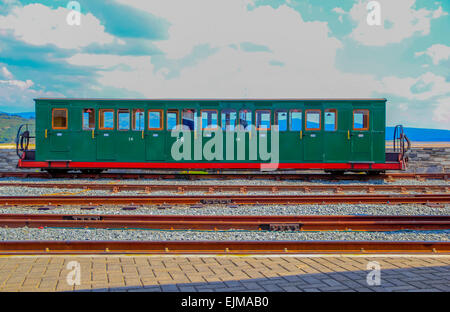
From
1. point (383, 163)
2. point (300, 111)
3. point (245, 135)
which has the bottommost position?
point (383, 163)

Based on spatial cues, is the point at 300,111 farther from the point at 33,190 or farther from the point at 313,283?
the point at 313,283

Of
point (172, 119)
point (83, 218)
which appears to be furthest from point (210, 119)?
point (83, 218)

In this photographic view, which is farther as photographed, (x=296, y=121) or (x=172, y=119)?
(x=172, y=119)

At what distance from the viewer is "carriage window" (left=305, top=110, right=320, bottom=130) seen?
49.2ft

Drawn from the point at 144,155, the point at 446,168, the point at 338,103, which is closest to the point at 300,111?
the point at 338,103

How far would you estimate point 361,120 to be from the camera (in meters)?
15.1

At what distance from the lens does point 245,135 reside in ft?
48.8

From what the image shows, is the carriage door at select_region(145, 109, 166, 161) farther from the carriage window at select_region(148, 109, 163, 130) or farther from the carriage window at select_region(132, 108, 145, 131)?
the carriage window at select_region(132, 108, 145, 131)

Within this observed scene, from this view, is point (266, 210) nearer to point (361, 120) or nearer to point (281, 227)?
point (281, 227)

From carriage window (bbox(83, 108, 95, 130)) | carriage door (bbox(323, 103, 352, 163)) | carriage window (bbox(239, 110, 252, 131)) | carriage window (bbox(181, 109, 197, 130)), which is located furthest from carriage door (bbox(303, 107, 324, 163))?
carriage window (bbox(83, 108, 95, 130))

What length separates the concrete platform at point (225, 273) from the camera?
409 centimetres

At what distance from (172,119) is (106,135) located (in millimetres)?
2698

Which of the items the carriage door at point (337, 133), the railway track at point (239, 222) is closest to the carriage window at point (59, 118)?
the railway track at point (239, 222)
